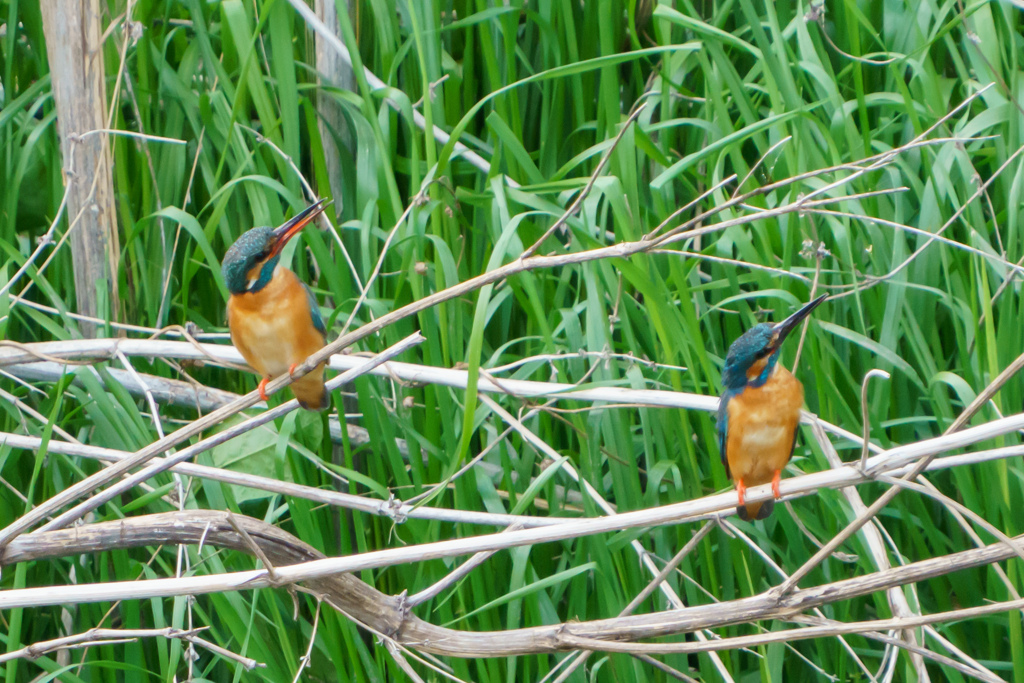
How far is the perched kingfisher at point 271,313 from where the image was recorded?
1.60m

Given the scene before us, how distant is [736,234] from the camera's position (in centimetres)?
193

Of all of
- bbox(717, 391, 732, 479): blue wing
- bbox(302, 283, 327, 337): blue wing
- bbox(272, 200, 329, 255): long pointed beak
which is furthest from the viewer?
bbox(302, 283, 327, 337): blue wing

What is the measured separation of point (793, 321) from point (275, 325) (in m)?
0.97

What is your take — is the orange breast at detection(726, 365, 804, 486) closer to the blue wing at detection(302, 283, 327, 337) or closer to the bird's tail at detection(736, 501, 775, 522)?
the bird's tail at detection(736, 501, 775, 522)

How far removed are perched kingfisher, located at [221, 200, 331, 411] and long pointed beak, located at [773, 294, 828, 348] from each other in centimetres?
85

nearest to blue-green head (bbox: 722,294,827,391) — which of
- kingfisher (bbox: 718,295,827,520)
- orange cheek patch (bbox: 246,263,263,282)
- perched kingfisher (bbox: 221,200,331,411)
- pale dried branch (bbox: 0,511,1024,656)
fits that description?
kingfisher (bbox: 718,295,827,520)

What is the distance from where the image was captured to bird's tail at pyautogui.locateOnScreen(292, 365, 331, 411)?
1.66m

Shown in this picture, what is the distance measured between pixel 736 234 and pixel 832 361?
0.36 metres

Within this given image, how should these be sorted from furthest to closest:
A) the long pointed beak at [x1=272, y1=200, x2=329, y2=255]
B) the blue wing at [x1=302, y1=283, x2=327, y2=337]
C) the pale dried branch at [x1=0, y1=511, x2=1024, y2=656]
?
1. the blue wing at [x1=302, y1=283, x2=327, y2=337]
2. the long pointed beak at [x1=272, y1=200, x2=329, y2=255]
3. the pale dried branch at [x1=0, y1=511, x2=1024, y2=656]

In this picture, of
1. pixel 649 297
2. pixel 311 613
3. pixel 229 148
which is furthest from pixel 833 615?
pixel 229 148

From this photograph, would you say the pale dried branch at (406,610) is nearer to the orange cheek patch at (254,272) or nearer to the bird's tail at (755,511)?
the bird's tail at (755,511)

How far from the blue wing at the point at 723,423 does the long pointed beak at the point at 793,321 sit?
0.15 metres

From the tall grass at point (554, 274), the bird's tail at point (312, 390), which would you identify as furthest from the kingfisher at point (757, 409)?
the bird's tail at point (312, 390)

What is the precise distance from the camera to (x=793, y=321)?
139 centimetres
